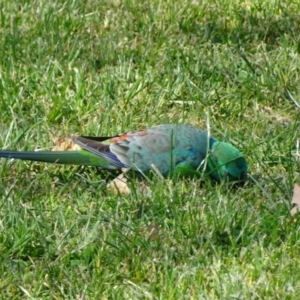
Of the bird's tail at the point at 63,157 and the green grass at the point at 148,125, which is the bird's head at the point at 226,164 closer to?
the green grass at the point at 148,125

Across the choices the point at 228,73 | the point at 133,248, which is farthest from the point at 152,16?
the point at 133,248

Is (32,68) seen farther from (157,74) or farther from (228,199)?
(228,199)

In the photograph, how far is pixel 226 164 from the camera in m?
4.17

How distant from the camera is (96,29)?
→ 566 centimetres

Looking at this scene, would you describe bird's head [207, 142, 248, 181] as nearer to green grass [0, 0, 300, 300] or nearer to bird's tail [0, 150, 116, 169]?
green grass [0, 0, 300, 300]

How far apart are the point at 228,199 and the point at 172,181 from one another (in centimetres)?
29

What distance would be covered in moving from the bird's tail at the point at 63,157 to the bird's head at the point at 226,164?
0.47 meters

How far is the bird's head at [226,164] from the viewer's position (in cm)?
416

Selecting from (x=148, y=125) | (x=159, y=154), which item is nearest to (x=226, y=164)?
(x=159, y=154)

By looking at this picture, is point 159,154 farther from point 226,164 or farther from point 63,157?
point 63,157

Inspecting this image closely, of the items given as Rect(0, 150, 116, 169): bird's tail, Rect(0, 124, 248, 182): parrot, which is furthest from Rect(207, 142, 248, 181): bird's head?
Rect(0, 150, 116, 169): bird's tail

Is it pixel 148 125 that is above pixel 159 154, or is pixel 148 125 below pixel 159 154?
below

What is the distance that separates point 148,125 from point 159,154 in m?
0.50

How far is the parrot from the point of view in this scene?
4180mm
